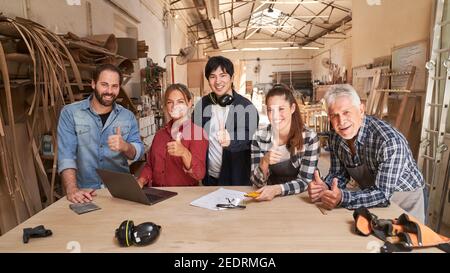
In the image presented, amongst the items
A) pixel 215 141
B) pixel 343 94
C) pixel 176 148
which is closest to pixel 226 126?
pixel 215 141

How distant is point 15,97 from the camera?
2166 mm

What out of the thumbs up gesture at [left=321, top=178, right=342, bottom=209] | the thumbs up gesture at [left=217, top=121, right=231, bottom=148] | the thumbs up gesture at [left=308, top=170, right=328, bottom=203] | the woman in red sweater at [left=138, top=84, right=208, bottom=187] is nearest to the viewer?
the thumbs up gesture at [left=321, top=178, right=342, bottom=209]

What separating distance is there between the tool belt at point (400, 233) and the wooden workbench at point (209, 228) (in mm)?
29

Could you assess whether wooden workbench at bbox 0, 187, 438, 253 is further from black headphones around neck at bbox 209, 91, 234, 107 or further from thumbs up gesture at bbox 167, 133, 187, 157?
black headphones around neck at bbox 209, 91, 234, 107

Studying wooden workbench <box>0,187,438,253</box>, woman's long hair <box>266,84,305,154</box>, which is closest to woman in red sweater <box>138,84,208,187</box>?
wooden workbench <box>0,187,438,253</box>

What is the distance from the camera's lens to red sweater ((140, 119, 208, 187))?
186 centimetres

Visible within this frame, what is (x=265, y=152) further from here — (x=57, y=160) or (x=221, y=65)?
(x=57, y=160)

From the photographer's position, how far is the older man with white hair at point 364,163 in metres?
1.42

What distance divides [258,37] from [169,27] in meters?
10.4

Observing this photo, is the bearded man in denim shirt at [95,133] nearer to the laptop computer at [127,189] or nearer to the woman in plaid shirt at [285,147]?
the laptop computer at [127,189]

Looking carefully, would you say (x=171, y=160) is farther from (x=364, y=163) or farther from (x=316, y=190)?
(x=364, y=163)

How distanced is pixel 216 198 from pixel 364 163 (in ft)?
2.51

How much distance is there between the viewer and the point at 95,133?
2.06 meters

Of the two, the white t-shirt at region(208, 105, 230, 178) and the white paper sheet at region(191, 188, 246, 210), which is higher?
the white t-shirt at region(208, 105, 230, 178)
